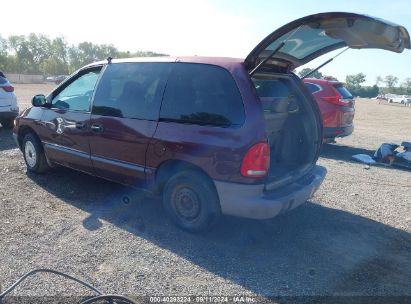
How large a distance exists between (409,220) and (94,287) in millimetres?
4078

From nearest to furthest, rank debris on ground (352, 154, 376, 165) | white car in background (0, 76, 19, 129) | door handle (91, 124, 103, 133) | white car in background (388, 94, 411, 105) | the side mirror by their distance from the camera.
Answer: door handle (91, 124, 103, 133)
the side mirror
debris on ground (352, 154, 376, 165)
white car in background (0, 76, 19, 129)
white car in background (388, 94, 411, 105)

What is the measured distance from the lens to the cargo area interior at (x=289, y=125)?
14.8 ft

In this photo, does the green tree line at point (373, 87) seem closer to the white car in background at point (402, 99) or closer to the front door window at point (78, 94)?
the white car in background at point (402, 99)

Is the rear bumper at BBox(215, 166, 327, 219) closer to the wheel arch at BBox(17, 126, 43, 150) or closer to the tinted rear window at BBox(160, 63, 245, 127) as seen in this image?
the tinted rear window at BBox(160, 63, 245, 127)

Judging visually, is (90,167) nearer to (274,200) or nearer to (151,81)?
(151,81)

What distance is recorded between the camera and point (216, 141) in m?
3.70

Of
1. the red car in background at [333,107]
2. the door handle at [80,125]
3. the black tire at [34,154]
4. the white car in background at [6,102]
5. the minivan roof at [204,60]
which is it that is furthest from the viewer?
the white car in background at [6,102]

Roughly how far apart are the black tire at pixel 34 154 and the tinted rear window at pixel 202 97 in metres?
2.67

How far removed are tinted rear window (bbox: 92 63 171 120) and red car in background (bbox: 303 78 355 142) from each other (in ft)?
18.3

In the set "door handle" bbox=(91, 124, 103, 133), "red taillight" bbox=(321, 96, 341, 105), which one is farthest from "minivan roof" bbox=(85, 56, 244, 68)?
"red taillight" bbox=(321, 96, 341, 105)

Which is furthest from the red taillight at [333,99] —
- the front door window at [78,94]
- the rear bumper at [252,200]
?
the front door window at [78,94]

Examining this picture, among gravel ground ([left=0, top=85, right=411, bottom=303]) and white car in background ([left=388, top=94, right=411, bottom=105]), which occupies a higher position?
gravel ground ([left=0, top=85, right=411, bottom=303])

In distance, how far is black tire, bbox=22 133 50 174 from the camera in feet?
18.9

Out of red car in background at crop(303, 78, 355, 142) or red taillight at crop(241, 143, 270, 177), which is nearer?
red taillight at crop(241, 143, 270, 177)
